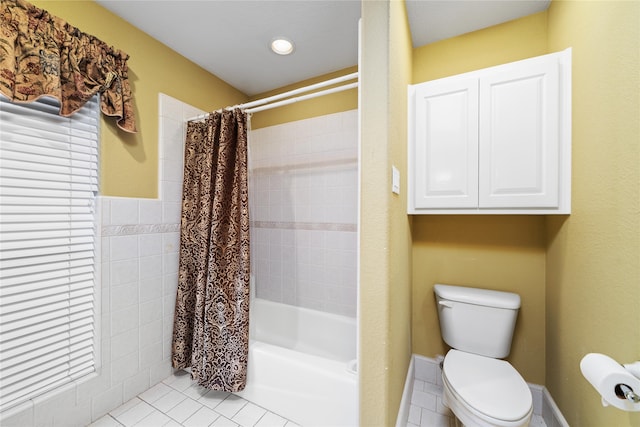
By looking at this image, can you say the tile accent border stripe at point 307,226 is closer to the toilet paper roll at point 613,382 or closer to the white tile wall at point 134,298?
the white tile wall at point 134,298

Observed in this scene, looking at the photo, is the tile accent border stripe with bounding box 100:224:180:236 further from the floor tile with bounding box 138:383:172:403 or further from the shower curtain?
the floor tile with bounding box 138:383:172:403

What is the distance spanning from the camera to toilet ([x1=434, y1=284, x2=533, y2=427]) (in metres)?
1.03

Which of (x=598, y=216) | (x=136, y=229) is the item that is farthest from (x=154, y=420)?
(x=598, y=216)

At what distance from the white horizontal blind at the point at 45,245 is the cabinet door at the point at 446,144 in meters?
1.94

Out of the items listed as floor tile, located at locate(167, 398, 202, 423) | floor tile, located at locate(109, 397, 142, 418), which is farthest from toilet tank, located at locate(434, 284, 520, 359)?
floor tile, located at locate(109, 397, 142, 418)

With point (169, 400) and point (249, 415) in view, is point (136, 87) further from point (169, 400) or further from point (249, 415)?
point (249, 415)

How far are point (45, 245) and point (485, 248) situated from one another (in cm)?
250

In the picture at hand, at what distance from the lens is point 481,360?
1345 millimetres

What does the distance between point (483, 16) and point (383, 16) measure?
Result: 3.31 ft

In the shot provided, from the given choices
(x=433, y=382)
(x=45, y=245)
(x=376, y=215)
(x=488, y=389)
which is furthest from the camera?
(x=433, y=382)

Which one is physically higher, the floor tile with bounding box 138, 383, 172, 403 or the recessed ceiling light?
the recessed ceiling light

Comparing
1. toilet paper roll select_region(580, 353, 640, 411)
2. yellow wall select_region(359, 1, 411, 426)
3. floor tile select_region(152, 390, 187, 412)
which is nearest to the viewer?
toilet paper roll select_region(580, 353, 640, 411)

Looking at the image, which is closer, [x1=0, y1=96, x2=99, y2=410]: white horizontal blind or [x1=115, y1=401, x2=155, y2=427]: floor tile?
[x1=0, y1=96, x2=99, y2=410]: white horizontal blind

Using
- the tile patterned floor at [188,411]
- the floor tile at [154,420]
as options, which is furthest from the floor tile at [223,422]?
the floor tile at [154,420]
